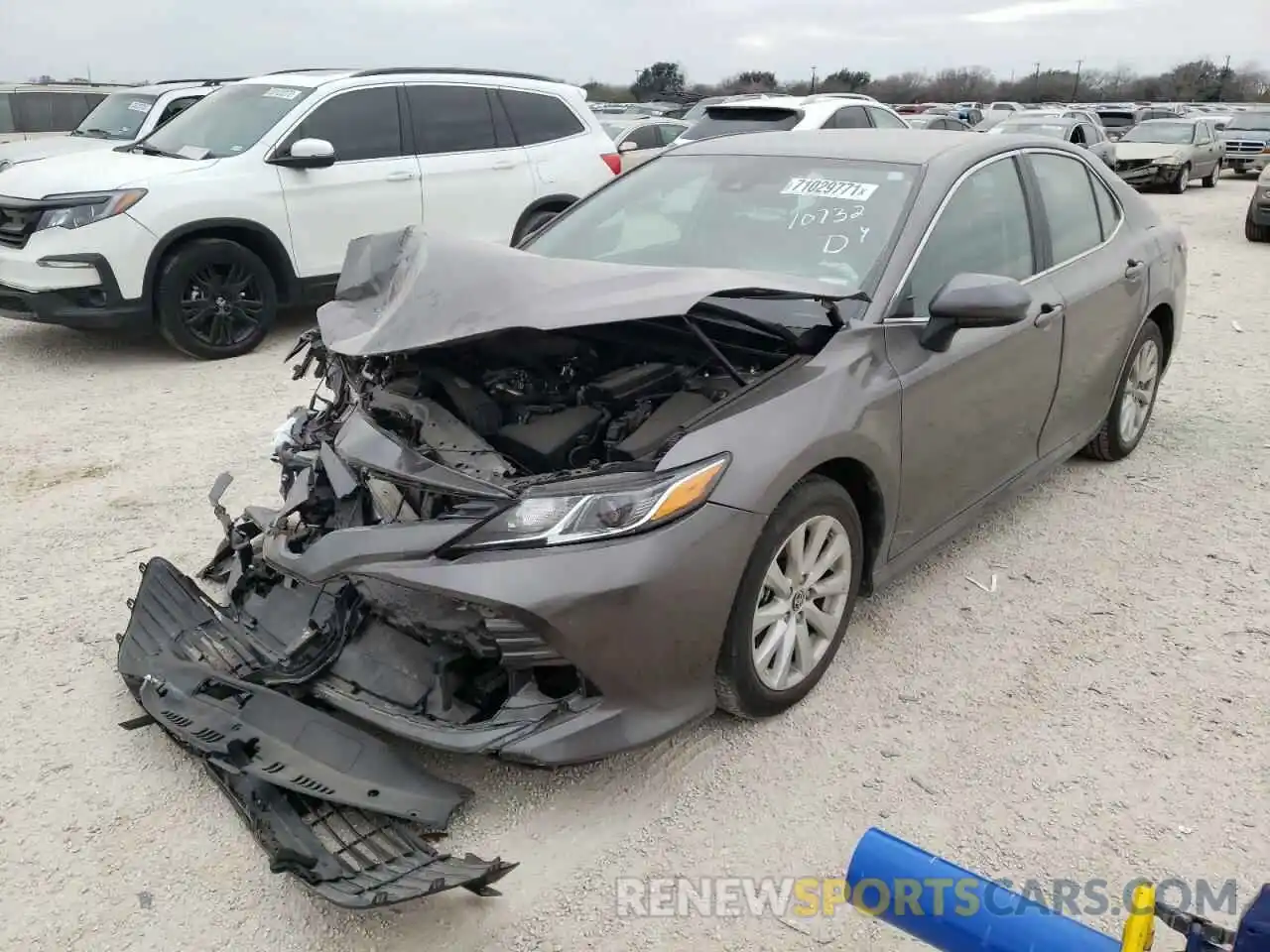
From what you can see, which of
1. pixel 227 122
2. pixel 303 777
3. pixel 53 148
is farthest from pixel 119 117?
pixel 303 777

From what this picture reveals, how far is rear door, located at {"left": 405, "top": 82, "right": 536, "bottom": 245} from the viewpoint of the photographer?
7.90 m

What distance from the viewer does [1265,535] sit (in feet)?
14.2

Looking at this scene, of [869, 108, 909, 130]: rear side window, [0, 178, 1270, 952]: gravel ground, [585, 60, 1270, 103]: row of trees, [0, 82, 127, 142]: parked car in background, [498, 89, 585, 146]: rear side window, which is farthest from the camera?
[585, 60, 1270, 103]: row of trees

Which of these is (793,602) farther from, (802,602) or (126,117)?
(126,117)

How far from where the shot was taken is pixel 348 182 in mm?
7445

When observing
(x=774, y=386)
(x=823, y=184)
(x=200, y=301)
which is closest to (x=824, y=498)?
(x=774, y=386)

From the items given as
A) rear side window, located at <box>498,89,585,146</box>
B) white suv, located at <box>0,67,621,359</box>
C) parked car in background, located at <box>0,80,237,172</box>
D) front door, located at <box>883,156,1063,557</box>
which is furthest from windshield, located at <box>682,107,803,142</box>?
front door, located at <box>883,156,1063,557</box>

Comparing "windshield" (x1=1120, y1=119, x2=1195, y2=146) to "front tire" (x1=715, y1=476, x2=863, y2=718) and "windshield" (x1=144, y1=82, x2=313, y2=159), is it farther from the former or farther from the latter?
"front tire" (x1=715, y1=476, x2=863, y2=718)

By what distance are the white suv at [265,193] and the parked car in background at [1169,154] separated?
14.9 meters

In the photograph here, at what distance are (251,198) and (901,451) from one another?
549cm

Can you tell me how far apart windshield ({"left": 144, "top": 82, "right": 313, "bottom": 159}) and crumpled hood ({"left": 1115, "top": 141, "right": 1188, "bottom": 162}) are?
661 inches

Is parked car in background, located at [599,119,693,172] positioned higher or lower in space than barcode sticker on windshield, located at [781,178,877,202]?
higher

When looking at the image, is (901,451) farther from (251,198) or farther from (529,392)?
(251,198)

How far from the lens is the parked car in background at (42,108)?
17938mm
